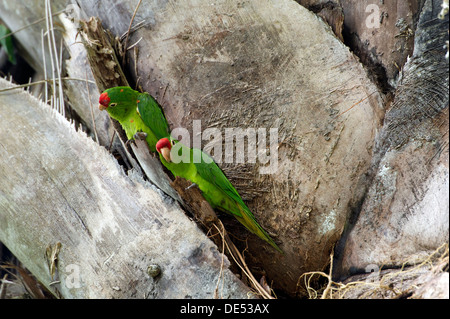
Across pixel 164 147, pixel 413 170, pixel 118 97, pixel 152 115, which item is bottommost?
pixel 413 170

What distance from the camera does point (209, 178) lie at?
231 cm

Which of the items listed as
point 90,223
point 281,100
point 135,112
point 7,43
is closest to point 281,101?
point 281,100

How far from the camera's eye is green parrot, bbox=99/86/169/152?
229 cm

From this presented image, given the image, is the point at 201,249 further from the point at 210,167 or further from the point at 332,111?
the point at 332,111

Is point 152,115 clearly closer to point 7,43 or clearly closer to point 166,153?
point 166,153

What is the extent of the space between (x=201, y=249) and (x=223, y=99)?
2.51ft

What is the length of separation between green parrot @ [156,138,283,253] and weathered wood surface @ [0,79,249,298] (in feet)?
0.92

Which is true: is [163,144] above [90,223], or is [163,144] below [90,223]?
above

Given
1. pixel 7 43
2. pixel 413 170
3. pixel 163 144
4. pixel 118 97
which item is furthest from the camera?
pixel 7 43

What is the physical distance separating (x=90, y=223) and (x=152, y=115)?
0.71 m

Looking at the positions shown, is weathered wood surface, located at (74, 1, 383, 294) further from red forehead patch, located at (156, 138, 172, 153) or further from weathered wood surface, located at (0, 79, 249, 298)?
weathered wood surface, located at (0, 79, 249, 298)

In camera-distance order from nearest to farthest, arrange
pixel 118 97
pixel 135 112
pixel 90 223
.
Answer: pixel 90 223 → pixel 118 97 → pixel 135 112

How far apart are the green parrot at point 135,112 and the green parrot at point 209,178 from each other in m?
0.16

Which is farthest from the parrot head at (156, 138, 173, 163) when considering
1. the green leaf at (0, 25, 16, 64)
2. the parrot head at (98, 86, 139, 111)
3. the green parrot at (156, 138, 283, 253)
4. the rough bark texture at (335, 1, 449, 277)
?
the green leaf at (0, 25, 16, 64)
